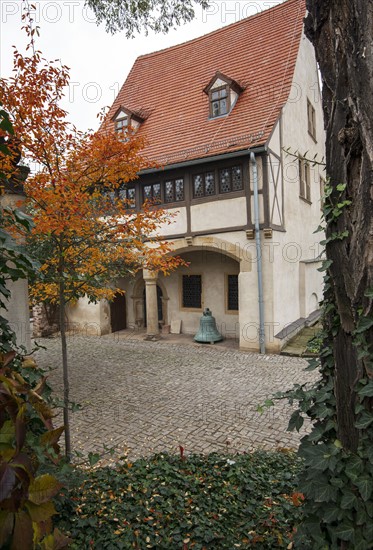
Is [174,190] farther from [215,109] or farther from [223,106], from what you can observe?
[223,106]

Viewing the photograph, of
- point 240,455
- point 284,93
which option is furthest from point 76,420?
point 284,93

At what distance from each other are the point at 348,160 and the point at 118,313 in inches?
498

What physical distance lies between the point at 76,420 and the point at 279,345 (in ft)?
19.0

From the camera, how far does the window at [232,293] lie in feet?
38.8

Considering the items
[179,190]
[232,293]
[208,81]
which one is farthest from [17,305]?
[208,81]

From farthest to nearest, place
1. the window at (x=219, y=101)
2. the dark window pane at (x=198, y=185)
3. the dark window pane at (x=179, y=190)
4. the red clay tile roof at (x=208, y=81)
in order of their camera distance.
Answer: the window at (x=219, y=101), the dark window pane at (x=179, y=190), the dark window pane at (x=198, y=185), the red clay tile roof at (x=208, y=81)

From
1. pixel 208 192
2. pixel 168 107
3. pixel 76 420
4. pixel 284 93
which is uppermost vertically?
pixel 168 107

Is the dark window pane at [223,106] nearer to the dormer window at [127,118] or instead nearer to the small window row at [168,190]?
the small window row at [168,190]

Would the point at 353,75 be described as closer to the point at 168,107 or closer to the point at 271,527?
the point at 271,527

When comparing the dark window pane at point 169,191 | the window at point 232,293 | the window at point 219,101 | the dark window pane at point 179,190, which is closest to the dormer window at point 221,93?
the window at point 219,101

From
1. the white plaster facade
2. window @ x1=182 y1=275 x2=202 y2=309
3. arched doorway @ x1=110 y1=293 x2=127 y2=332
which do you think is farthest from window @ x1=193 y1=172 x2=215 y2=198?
the white plaster facade

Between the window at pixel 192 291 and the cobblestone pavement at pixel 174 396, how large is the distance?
6.54ft

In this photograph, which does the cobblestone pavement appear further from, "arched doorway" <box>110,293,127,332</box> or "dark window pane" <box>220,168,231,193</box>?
"dark window pane" <box>220,168,231,193</box>

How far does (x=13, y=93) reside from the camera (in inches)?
145
